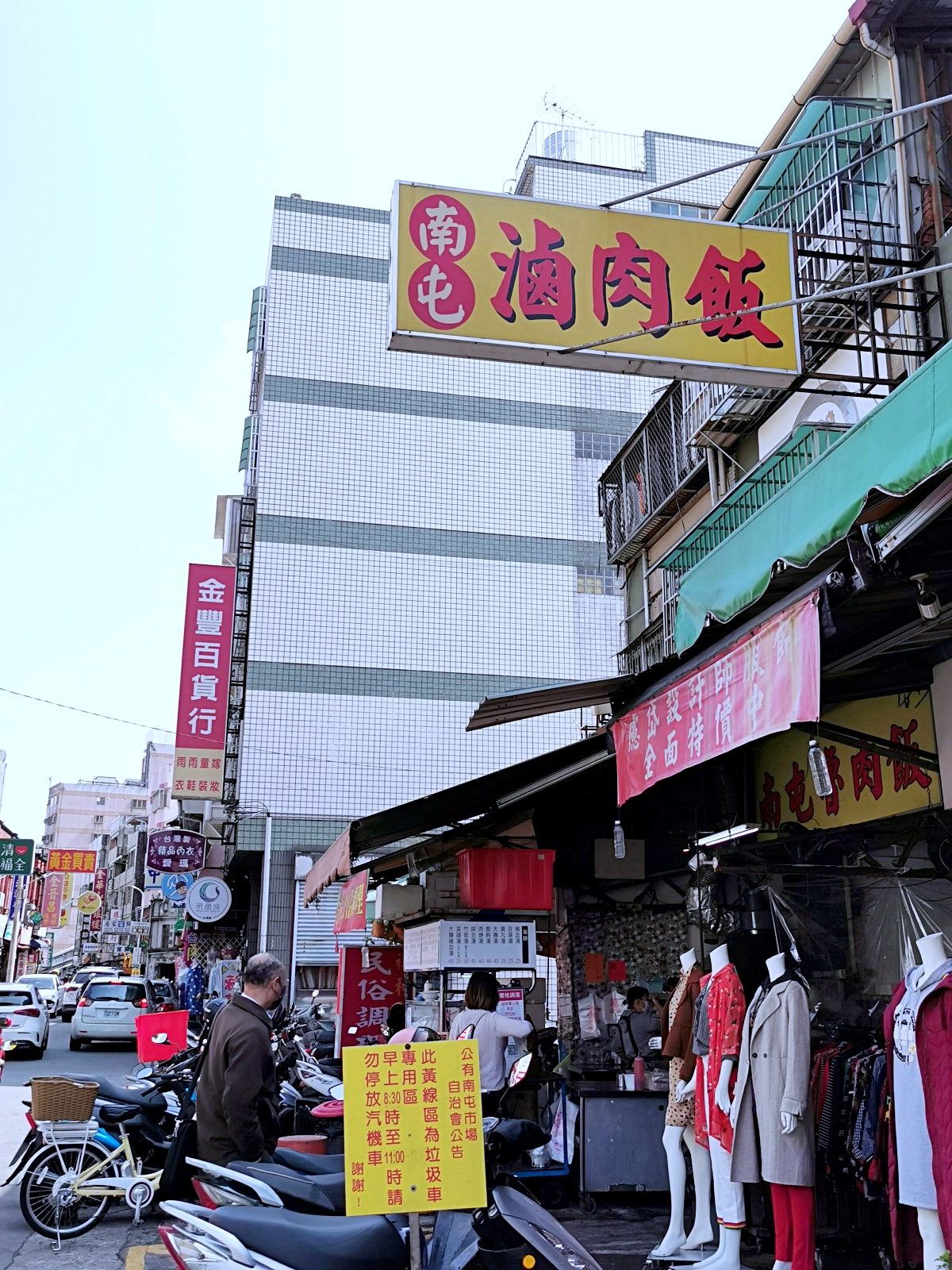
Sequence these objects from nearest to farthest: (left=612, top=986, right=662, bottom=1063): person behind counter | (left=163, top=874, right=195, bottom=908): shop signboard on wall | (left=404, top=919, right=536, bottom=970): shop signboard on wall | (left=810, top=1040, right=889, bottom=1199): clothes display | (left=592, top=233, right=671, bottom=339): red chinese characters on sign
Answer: (left=592, top=233, right=671, bottom=339): red chinese characters on sign
(left=810, top=1040, right=889, bottom=1199): clothes display
(left=404, top=919, right=536, bottom=970): shop signboard on wall
(left=612, top=986, right=662, bottom=1063): person behind counter
(left=163, top=874, right=195, bottom=908): shop signboard on wall

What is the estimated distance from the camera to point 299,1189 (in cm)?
481

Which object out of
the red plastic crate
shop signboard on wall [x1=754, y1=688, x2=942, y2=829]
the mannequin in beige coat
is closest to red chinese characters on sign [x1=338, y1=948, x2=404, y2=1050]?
the red plastic crate

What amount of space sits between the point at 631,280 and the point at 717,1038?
4448 mm

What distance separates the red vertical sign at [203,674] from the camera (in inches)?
1001

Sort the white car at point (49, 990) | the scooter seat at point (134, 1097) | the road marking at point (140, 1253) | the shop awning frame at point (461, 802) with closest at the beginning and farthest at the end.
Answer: the road marking at point (140, 1253) < the scooter seat at point (134, 1097) < the shop awning frame at point (461, 802) < the white car at point (49, 990)

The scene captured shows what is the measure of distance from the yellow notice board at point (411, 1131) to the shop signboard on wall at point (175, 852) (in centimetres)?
2440

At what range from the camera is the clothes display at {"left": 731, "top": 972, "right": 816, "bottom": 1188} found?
604 cm

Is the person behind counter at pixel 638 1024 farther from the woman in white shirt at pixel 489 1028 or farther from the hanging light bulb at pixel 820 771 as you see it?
the hanging light bulb at pixel 820 771

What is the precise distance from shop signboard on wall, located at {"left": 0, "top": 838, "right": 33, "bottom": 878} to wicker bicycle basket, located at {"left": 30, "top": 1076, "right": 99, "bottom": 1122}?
31886mm

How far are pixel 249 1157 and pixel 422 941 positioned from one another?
5966mm

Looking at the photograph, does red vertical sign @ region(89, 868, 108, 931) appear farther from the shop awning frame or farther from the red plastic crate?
the shop awning frame

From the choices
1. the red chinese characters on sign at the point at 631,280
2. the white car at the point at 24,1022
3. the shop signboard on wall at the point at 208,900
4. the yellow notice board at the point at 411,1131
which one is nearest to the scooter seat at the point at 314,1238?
the yellow notice board at the point at 411,1131

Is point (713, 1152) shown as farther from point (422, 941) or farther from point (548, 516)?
point (548, 516)

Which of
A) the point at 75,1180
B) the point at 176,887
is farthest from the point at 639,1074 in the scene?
the point at 176,887
